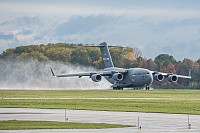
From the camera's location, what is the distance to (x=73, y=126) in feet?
132

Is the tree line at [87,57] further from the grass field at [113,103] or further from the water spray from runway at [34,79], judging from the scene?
the grass field at [113,103]

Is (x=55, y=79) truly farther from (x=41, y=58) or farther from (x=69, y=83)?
(x=41, y=58)

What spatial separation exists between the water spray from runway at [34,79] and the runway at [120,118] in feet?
229

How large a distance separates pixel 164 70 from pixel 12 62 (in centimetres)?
5108

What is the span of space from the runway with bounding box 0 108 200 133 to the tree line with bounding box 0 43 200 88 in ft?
289

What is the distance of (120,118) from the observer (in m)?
47.1

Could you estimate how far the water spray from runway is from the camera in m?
124

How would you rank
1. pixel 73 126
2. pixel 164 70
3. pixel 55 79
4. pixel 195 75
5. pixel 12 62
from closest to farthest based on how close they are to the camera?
pixel 73 126 < pixel 55 79 < pixel 12 62 < pixel 195 75 < pixel 164 70

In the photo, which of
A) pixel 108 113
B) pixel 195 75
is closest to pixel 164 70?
pixel 195 75

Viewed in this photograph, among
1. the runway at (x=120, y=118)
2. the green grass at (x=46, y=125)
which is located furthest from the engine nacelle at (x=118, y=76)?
the green grass at (x=46, y=125)

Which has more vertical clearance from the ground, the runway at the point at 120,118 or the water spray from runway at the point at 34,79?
the water spray from runway at the point at 34,79

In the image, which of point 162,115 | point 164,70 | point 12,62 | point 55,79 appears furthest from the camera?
point 164,70

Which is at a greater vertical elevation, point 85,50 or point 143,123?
point 85,50

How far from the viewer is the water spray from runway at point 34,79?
124m
